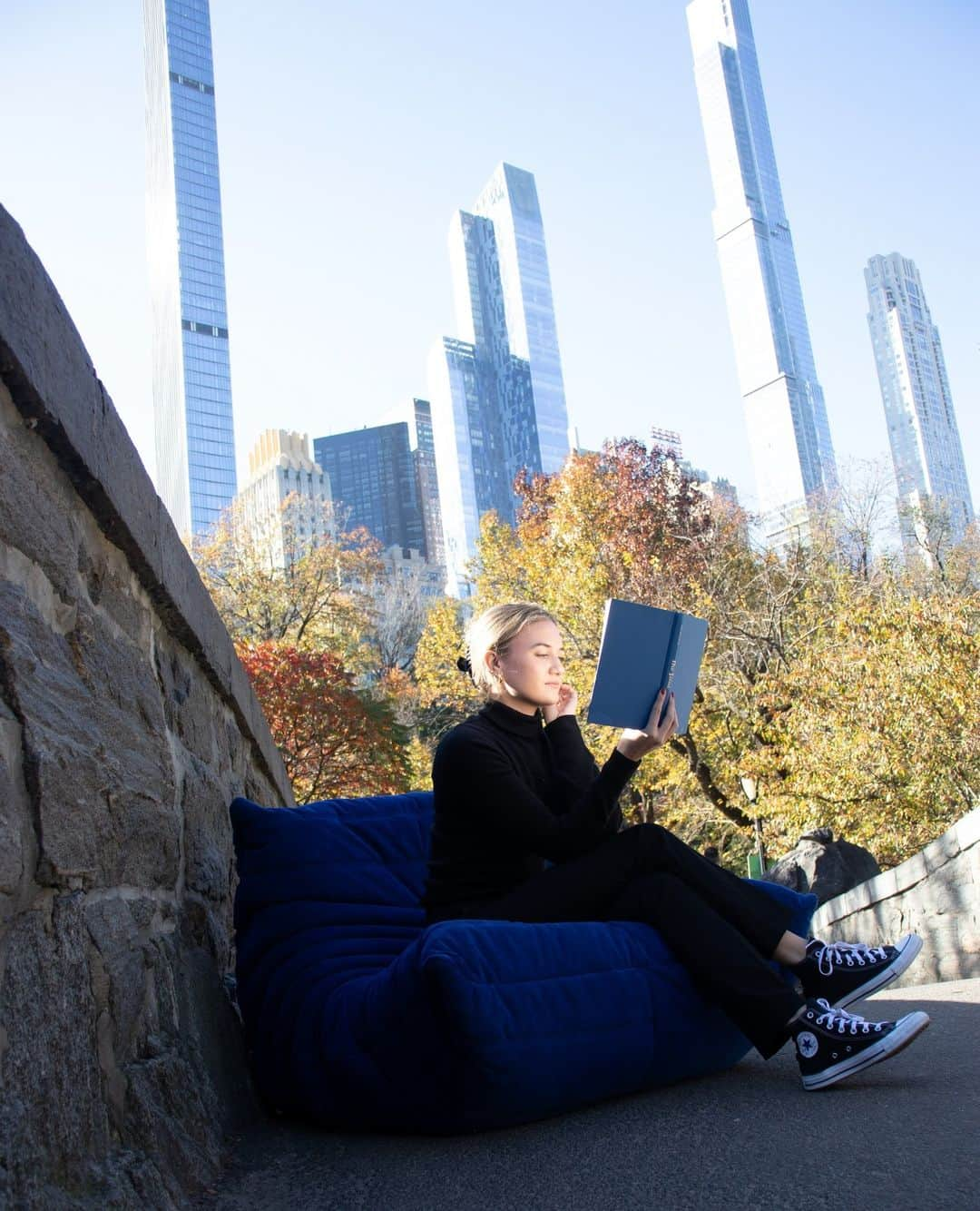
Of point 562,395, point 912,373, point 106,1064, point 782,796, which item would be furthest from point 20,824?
point 912,373

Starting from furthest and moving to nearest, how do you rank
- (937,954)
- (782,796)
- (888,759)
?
1. (782,796)
2. (888,759)
3. (937,954)

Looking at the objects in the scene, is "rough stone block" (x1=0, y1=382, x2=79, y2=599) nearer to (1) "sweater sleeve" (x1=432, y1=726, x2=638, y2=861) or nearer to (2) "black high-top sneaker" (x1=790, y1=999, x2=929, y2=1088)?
(1) "sweater sleeve" (x1=432, y1=726, x2=638, y2=861)

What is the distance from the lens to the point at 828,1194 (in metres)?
1.64

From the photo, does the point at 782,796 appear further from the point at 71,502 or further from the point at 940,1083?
the point at 71,502

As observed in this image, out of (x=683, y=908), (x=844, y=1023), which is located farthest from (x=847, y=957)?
(x=683, y=908)

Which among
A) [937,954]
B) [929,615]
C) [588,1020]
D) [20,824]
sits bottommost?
[937,954]

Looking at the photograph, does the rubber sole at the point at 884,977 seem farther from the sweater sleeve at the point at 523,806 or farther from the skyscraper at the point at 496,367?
the skyscraper at the point at 496,367

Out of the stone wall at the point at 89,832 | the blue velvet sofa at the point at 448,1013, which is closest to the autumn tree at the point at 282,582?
the blue velvet sofa at the point at 448,1013

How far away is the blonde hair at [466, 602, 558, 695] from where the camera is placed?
125 inches

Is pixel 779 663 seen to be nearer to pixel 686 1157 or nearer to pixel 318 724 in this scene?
pixel 318 724

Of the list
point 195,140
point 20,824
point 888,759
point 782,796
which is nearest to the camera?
point 20,824

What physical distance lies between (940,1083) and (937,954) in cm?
405

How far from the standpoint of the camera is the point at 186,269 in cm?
11044

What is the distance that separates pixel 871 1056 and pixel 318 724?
15.0 m
